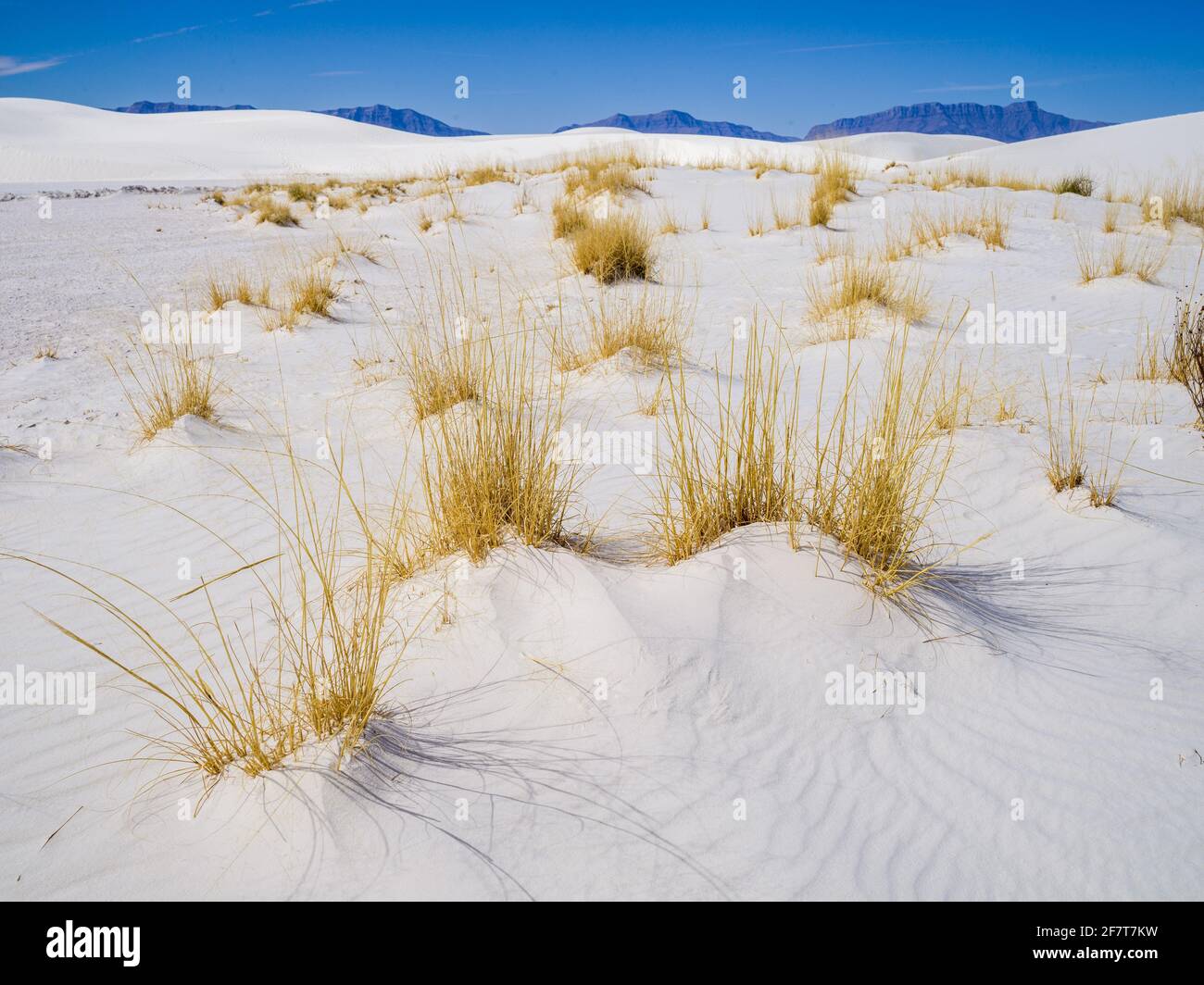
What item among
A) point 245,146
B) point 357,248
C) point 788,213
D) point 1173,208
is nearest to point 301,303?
point 357,248

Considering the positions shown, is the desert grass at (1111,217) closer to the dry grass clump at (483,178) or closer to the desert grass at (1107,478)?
the desert grass at (1107,478)

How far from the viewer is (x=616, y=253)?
723 cm

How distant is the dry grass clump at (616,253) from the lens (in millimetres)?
7184

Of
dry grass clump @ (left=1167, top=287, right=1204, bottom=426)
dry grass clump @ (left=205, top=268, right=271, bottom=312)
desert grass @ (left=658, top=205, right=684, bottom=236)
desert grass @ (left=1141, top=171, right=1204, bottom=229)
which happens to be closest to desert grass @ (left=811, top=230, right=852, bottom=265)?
desert grass @ (left=658, top=205, right=684, bottom=236)

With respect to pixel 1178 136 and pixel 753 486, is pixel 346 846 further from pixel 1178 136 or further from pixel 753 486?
pixel 1178 136

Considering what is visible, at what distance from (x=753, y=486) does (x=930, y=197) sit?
1022 centimetres

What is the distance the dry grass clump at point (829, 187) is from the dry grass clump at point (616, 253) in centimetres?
312

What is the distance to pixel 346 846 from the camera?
1624 mm

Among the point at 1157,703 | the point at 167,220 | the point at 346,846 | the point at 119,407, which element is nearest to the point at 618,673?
the point at 346,846

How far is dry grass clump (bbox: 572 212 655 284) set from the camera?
23.6ft

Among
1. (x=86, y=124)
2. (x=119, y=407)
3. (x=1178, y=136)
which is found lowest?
(x=119, y=407)

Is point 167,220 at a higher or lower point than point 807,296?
higher
